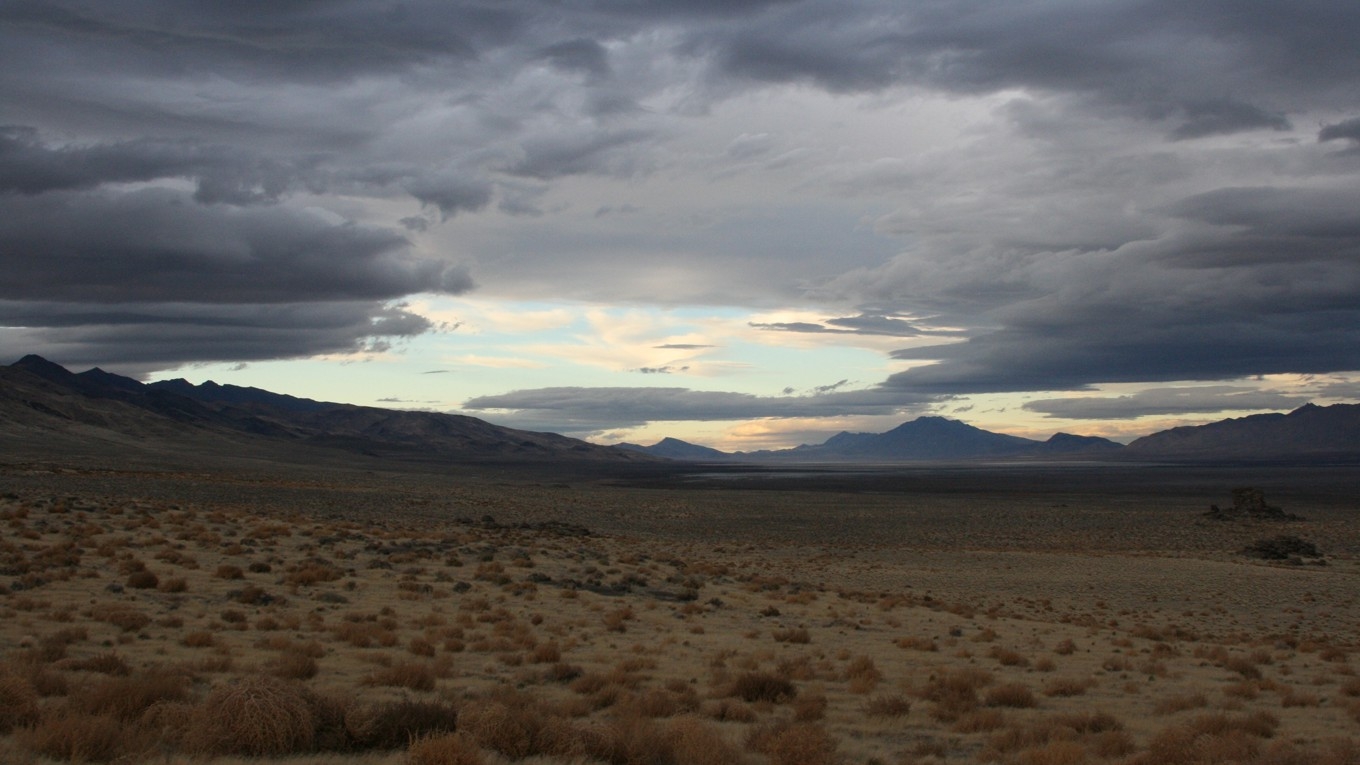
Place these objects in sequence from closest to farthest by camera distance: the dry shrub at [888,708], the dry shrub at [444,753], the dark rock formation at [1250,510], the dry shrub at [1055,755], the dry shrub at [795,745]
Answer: the dry shrub at [444,753], the dry shrub at [795,745], the dry shrub at [1055,755], the dry shrub at [888,708], the dark rock formation at [1250,510]

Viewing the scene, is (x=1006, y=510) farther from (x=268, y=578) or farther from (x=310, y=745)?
(x=310, y=745)

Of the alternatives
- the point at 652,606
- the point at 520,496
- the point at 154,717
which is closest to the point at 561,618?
the point at 652,606

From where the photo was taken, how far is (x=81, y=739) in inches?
302

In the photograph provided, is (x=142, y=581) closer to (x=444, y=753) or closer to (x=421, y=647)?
(x=421, y=647)

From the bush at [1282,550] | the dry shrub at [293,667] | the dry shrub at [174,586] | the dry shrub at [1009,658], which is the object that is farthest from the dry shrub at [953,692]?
the bush at [1282,550]

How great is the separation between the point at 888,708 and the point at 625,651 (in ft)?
17.7

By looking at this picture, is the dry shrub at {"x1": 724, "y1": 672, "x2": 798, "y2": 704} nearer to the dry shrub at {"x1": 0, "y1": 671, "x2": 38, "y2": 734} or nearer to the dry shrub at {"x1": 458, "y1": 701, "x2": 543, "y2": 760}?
the dry shrub at {"x1": 458, "y1": 701, "x2": 543, "y2": 760}

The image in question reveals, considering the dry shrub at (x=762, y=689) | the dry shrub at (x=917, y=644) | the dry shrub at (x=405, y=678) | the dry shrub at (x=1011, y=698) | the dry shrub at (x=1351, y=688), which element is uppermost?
the dry shrub at (x=405, y=678)

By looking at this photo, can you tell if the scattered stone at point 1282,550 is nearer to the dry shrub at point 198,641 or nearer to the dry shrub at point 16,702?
the dry shrub at point 198,641

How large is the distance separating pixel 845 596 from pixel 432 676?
A: 51.6 feet

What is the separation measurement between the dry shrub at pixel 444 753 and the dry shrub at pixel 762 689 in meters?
4.91

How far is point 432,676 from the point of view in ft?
39.8

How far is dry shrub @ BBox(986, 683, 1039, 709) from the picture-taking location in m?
12.6

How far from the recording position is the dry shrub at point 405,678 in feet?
38.7
